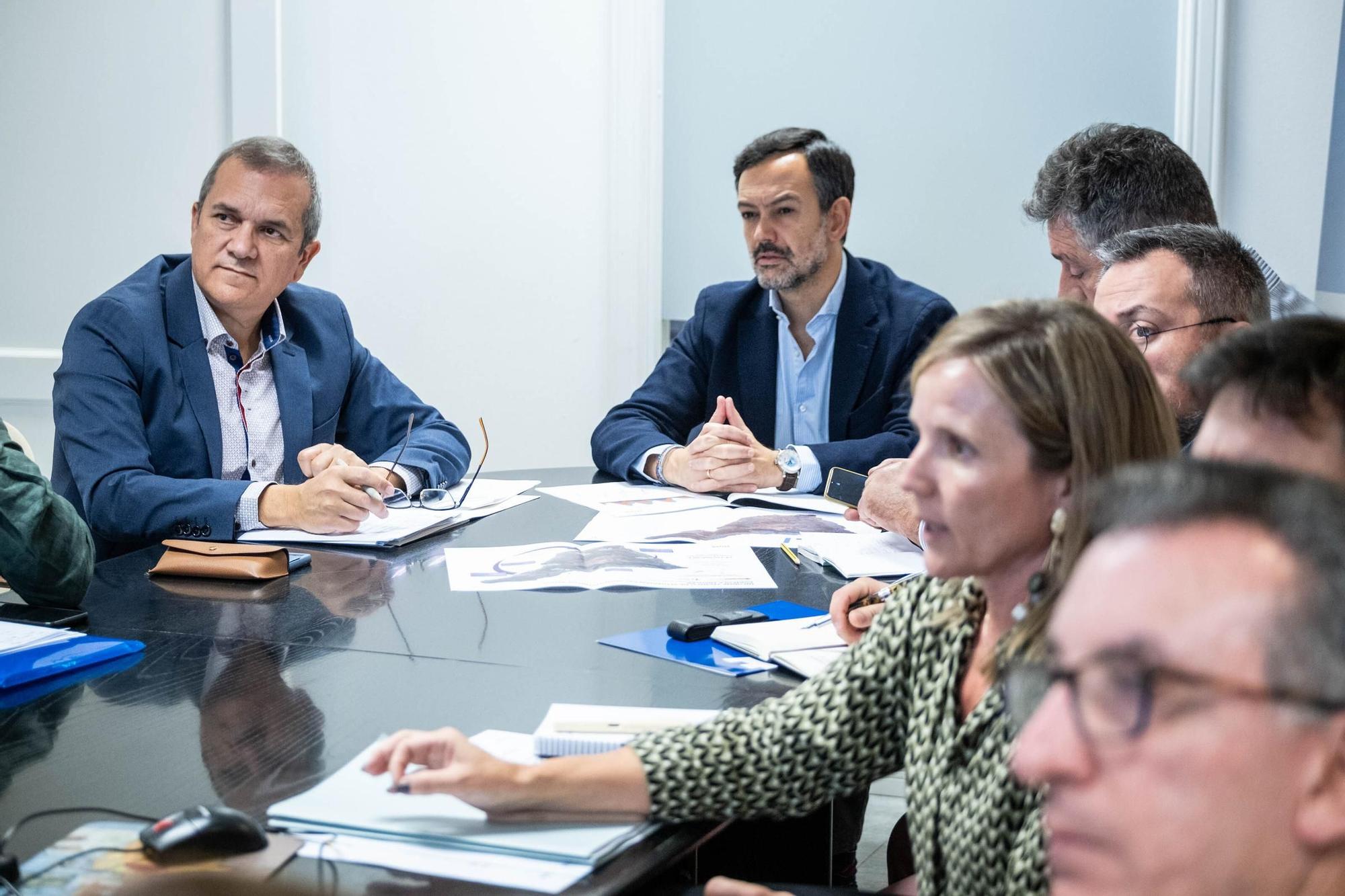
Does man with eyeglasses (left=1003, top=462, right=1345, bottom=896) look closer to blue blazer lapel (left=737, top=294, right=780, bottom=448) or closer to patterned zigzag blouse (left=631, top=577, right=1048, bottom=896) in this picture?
patterned zigzag blouse (left=631, top=577, right=1048, bottom=896)

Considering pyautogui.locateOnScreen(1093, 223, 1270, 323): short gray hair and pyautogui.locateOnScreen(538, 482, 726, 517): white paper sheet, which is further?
pyautogui.locateOnScreen(538, 482, 726, 517): white paper sheet

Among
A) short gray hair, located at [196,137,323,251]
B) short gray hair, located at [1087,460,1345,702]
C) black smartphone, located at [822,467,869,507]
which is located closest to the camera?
short gray hair, located at [1087,460,1345,702]

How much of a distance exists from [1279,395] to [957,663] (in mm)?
372

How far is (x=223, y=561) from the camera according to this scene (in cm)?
196

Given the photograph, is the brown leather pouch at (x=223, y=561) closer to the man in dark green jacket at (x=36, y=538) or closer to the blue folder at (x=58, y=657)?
the man in dark green jacket at (x=36, y=538)

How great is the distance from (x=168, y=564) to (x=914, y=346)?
181 cm

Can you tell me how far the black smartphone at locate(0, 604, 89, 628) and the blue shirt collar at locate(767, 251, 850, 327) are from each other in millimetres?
1939

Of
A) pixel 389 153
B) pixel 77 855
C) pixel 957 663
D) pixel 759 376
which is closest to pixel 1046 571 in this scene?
pixel 957 663

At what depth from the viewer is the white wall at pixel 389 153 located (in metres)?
4.02

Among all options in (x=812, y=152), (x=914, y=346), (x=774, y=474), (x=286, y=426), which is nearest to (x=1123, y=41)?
(x=812, y=152)

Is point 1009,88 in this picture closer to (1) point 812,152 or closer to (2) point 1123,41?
(2) point 1123,41

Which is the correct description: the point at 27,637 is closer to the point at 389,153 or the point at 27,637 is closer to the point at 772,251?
the point at 772,251

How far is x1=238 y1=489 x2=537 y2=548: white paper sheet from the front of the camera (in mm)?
2219

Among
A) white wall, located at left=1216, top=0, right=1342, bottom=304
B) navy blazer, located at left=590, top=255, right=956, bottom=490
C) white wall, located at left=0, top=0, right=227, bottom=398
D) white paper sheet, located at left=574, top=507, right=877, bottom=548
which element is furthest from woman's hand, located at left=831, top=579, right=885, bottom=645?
white wall, located at left=0, top=0, right=227, bottom=398
